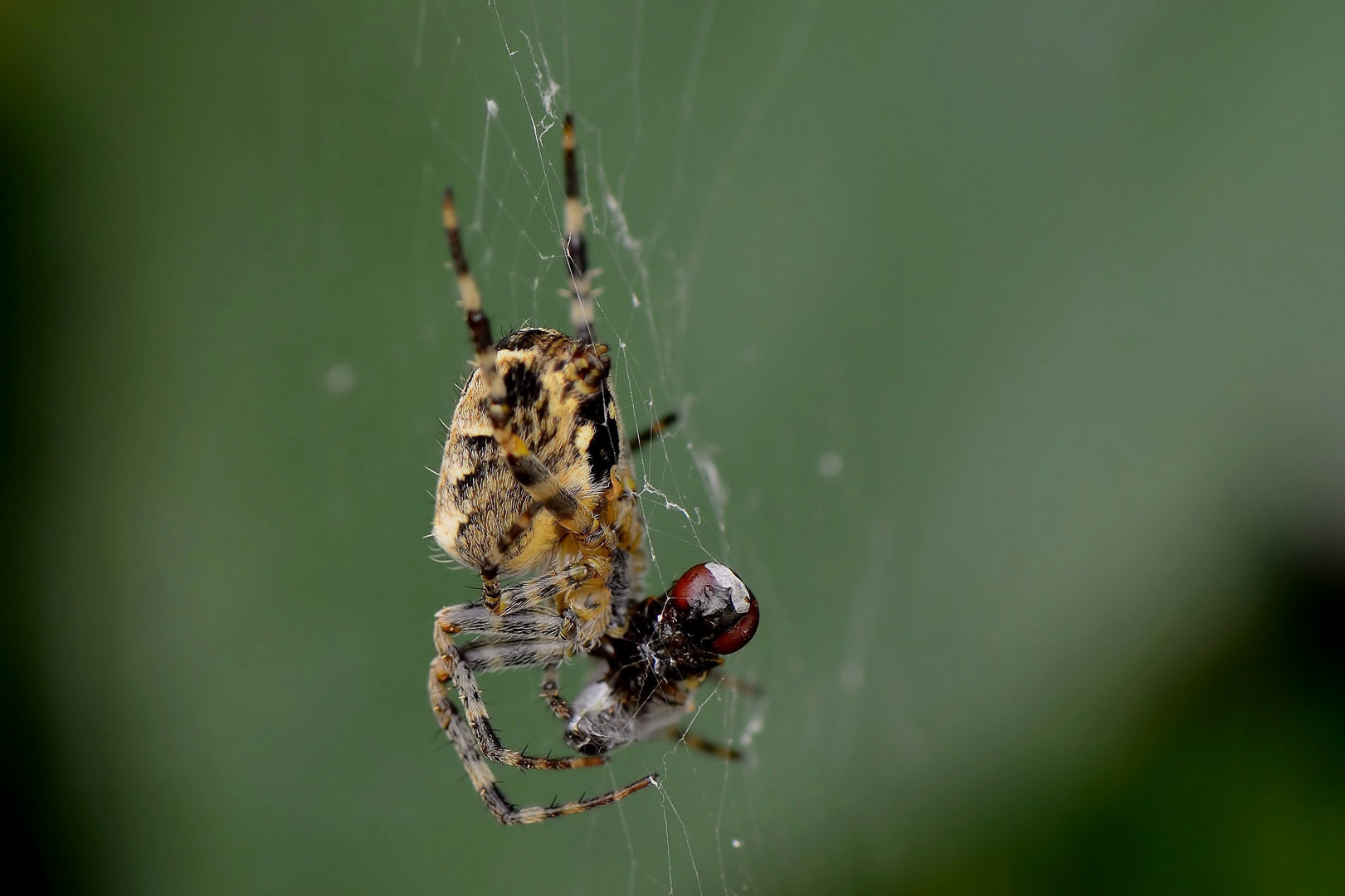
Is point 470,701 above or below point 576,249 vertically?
below

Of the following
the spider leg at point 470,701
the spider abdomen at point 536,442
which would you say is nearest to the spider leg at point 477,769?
the spider leg at point 470,701

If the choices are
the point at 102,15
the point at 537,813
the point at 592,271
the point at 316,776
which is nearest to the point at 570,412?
the point at 592,271

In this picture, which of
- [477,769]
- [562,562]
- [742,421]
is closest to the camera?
[562,562]

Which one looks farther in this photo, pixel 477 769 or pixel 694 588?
pixel 477 769

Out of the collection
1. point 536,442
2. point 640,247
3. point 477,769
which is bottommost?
point 477,769

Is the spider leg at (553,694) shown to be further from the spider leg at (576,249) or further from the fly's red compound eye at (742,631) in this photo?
the spider leg at (576,249)

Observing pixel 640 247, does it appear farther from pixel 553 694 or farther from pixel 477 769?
pixel 477 769

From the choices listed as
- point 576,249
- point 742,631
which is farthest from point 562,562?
point 576,249

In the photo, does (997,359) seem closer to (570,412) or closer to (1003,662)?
(1003,662)
